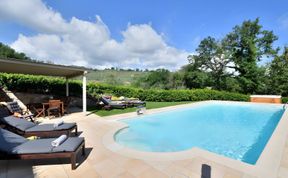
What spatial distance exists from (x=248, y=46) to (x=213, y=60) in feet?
18.4

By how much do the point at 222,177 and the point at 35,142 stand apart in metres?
3.97

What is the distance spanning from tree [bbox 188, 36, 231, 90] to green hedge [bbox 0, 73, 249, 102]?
256 inches

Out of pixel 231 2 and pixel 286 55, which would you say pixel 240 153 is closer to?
pixel 231 2

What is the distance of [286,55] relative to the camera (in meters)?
24.5

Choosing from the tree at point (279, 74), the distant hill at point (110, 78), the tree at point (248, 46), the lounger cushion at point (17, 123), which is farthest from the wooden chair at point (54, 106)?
the tree at point (279, 74)

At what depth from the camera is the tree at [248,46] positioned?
87.9ft

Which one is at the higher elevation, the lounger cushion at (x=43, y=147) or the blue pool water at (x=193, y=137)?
the lounger cushion at (x=43, y=147)

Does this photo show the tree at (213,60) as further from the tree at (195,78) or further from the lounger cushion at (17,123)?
the lounger cushion at (17,123)

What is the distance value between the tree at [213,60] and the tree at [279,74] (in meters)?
6.32

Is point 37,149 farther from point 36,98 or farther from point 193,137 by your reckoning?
point 36,98

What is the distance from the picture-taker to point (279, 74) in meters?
24.8

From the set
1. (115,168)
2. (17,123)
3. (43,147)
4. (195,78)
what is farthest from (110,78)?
(115,168)

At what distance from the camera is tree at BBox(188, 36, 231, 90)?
27.8 meters

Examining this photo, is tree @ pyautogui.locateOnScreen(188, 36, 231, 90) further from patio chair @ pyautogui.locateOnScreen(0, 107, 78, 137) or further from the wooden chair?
patio chair @ pyautogui.locateOnScreen(0, 107, 78, 137)
